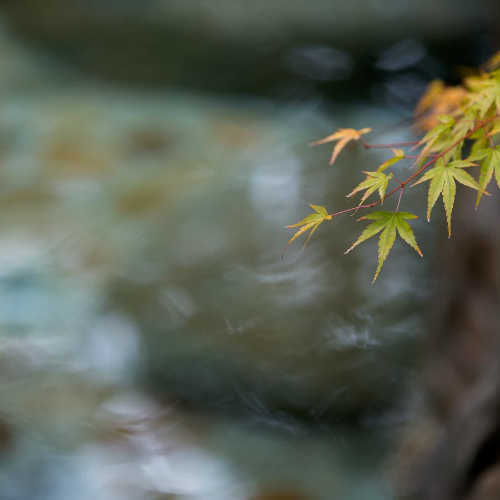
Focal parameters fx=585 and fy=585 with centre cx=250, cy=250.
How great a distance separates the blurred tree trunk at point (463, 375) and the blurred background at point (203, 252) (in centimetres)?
20

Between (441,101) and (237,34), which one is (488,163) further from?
(237,34)

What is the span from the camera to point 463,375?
276 cm

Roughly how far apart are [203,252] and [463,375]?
1.72m

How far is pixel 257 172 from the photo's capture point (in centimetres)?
418

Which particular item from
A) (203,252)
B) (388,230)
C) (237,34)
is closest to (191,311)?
(203,252)

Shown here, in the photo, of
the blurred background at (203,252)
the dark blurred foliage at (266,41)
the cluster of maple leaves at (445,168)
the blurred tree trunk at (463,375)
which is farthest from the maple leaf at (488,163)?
the dark blurred foliage at (266,41)

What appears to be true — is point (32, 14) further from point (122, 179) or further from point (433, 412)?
point (433, 412)

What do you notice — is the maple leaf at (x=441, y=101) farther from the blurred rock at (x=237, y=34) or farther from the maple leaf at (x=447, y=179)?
the blurred rock at (x=237, y=34)

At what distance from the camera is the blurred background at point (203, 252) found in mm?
2916

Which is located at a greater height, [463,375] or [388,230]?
[463,375]

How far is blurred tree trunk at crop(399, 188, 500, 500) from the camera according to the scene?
2.15 m

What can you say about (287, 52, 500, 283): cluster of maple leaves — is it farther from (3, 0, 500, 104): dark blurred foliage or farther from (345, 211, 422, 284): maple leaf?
(3, 0, 500, 104): dark blurred foliage

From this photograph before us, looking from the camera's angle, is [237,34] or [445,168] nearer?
[445,168]

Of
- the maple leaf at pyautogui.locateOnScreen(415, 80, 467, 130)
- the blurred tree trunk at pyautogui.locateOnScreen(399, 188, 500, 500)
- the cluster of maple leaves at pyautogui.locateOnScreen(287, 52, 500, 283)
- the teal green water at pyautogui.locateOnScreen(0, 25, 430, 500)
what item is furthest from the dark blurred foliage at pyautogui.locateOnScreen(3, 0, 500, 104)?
the cluster of maple leaves at pyautogui.locateOnScreen(287, 52, 500, 283)
